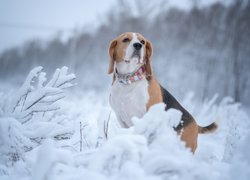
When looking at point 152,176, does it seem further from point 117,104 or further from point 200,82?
point 200,82

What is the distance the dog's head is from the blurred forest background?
112 centimetres

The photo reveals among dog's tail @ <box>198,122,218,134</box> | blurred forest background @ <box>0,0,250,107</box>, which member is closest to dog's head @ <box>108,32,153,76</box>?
dog's tail @ <box>198,122,218,134</box>

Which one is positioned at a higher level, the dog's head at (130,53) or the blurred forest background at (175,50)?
the blurred forest background at (175,50)

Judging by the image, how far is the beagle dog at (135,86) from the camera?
7.92 feet

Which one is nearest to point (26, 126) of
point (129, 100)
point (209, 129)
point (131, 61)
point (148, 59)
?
point (129, 100)

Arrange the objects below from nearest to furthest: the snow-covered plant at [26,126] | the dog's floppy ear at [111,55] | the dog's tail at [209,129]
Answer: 1. the snow-covered plant at [26,126]
2. the dog's floppy ear at [111,55]
3. the dog's tail at [209,129]

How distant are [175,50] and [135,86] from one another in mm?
5971

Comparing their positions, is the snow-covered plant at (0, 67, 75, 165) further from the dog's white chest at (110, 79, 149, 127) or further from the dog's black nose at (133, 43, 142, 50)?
the dog's black nose at (133, 43, 142, 50)

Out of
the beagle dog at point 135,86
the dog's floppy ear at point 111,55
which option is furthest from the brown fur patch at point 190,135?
the dog's floppy ear at point 111,55

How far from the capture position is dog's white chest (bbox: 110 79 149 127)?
2418 millimetres

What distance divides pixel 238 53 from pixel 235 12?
28.2 inches

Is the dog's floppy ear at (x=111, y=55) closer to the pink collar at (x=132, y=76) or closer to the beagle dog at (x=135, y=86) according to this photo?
the beagle dog at (x=135, y=86)

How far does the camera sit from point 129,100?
245 cm

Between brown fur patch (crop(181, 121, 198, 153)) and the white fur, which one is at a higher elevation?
the white fur
